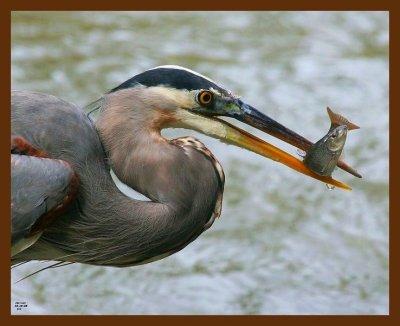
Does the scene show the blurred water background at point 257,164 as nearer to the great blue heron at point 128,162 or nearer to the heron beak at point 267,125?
the great blue heron at point 128,162

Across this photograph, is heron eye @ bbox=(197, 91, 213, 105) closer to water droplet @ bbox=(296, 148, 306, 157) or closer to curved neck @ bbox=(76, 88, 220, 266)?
curved neck @ bbox=(76, 88, 220, 266)

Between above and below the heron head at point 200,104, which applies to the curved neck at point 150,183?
below

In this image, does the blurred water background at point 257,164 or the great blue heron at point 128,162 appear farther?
the blurred water background at point 257,164

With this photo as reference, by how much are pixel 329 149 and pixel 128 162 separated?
62cm

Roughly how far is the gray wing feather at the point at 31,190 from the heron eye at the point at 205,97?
0.45 metres

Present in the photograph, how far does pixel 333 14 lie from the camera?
8.79m

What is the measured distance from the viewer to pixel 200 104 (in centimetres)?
346

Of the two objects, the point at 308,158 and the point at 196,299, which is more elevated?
the point at 308,158

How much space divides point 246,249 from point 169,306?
82cm

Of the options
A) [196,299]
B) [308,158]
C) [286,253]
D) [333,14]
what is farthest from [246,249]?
[308,158]

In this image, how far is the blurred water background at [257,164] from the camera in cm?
636

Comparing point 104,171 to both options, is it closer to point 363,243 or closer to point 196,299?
point 196,299

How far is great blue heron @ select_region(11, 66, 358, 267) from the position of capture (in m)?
3.43

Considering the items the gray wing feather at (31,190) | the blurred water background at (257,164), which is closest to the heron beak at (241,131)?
the gray wing feather at (31,190)
